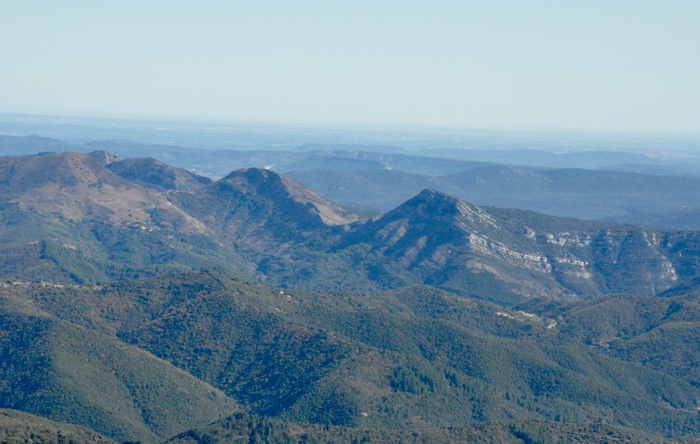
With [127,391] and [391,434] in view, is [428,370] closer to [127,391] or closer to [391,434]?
[391,434]

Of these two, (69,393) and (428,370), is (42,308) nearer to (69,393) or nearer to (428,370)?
(69,393)

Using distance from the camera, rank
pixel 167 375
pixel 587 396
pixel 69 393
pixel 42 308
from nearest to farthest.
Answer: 1. pixel 69 393
2. pixel 167 375
3. pixel 587 396
4. pixel 42 308

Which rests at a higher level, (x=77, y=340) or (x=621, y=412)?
(x=77, y=340)

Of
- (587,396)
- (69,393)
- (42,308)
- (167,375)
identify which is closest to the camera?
(69,393)

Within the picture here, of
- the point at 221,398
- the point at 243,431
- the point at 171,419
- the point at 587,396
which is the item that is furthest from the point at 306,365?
the point at 587,396

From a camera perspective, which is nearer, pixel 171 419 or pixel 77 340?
pixel 171 419

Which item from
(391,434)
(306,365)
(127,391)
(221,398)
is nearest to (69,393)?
(127,391)

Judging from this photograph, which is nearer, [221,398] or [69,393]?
[69,393]

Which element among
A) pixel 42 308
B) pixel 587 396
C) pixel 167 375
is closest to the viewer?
pixel 167 375

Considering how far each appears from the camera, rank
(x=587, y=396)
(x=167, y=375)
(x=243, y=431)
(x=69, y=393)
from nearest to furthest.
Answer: (x=243, y=431) → (x=69, y=393) → (x=167, y=375) → (x=587, y=396)
